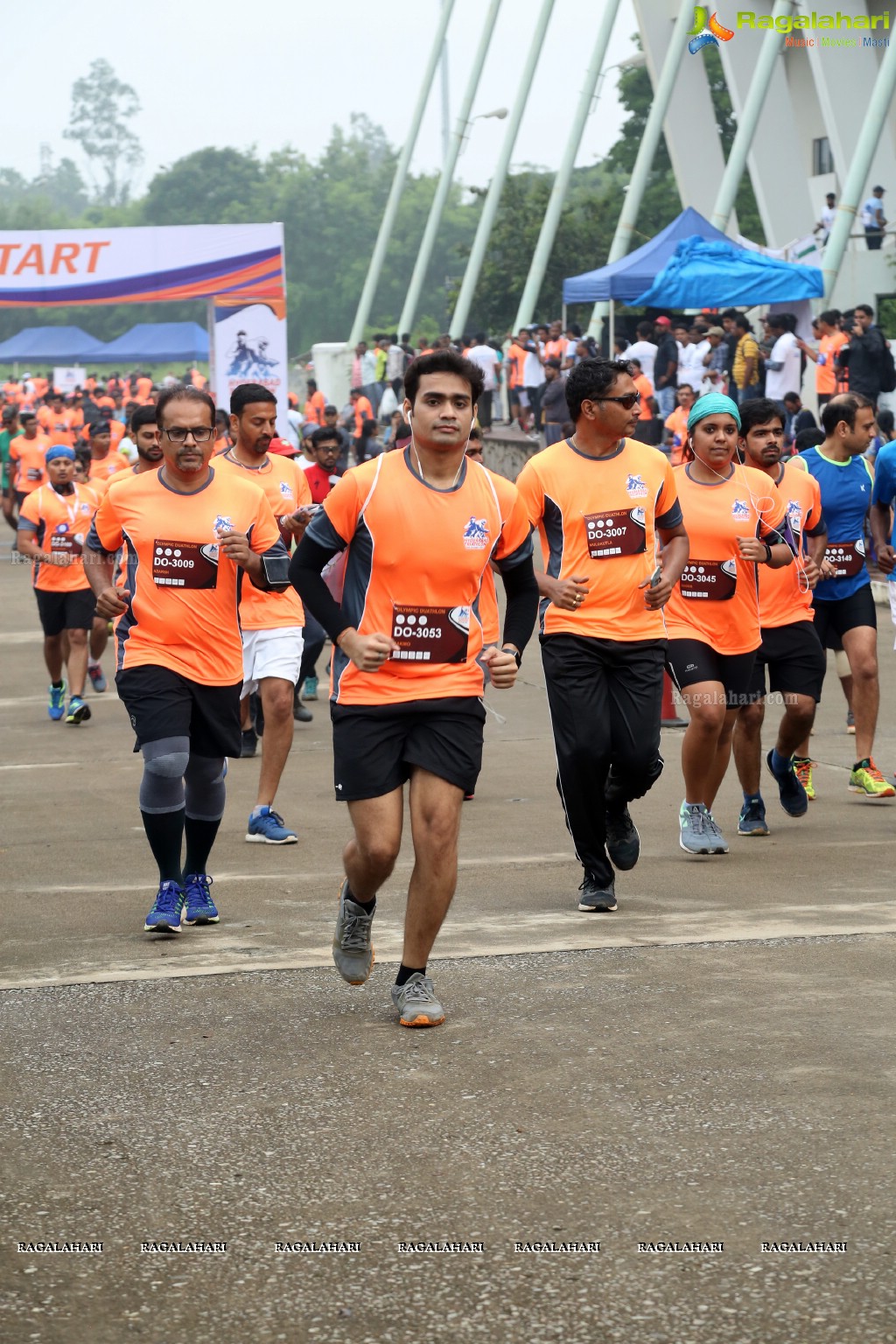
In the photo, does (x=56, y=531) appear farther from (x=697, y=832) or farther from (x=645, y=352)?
(x=645, y=352)

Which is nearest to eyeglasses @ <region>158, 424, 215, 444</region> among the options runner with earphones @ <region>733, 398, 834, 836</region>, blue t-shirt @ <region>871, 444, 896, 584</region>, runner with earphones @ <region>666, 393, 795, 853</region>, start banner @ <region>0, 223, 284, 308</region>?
runner with earphones @ <region>666, 393, 795, 853</region>

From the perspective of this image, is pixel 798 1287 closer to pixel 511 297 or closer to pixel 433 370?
pixel 433 370

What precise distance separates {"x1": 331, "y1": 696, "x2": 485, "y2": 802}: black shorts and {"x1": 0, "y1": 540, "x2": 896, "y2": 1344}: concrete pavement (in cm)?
69

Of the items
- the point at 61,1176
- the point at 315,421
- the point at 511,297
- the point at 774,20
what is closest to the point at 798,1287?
the point at 61,1176

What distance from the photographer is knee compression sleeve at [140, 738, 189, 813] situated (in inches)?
258

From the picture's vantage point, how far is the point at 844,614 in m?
9.62

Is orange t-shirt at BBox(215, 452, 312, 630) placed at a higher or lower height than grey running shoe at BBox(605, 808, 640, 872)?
higher

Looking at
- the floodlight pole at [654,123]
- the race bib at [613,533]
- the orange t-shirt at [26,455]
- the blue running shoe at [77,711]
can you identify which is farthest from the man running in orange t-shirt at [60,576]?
the floodlight pole at [654,123]

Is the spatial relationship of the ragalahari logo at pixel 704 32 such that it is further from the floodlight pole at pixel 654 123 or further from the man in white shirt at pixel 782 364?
the man in white shirt at pixel 782 364

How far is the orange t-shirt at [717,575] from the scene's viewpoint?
8094 mm

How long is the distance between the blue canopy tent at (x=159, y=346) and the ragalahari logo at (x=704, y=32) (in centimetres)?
2297

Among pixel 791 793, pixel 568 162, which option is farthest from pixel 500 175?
pixel 791 793

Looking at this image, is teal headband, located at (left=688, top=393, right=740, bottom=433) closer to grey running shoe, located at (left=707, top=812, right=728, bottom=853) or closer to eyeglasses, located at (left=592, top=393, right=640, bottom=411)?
eyeglasses, located at (left=592, top=393, right=640, bottom=411)

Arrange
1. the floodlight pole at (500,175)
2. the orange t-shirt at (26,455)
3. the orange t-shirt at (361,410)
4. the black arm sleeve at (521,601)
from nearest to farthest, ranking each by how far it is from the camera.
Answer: the black arm sleeve at (521,601) → the orange t-shirt at (26,455) → the orange t-shirt at (361,410) → the floodlight pole at (500,175)
